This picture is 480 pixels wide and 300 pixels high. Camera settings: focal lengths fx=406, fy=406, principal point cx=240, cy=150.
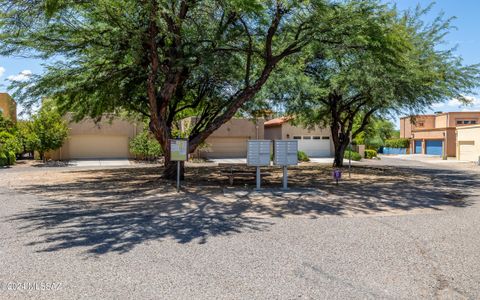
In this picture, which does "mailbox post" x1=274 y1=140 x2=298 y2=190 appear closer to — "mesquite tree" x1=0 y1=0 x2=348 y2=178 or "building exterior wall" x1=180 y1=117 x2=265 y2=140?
"mesquite tree" x1=0 y1=0 x2=348 y2=178

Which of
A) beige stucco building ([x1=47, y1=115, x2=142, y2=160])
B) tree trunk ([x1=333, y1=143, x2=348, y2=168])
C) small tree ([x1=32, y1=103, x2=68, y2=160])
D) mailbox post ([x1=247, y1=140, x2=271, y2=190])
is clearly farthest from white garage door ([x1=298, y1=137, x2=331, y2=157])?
mailbox post ([x1=247, y1=140, x2=271, y2=190])

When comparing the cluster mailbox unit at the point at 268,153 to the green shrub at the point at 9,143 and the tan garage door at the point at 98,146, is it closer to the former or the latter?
the green shrub at the point at 9,143

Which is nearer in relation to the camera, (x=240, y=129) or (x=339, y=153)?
(x=339, y=153)

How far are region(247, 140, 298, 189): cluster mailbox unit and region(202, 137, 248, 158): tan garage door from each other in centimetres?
2302

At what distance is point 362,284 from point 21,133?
99.9 feet

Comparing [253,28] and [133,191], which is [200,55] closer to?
[253,28]

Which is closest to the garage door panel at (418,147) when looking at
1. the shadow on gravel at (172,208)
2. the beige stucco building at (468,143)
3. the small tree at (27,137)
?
the beige stucco building at (468,143)

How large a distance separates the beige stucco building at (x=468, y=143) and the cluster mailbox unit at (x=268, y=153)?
101ft

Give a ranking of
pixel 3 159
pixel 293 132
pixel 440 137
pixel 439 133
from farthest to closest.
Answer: pixel 439 133
pixel 440 137
pixel 293 132
pixel 3 159

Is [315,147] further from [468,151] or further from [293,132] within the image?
[468,151]

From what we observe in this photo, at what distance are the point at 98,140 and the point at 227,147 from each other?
36.4 feet

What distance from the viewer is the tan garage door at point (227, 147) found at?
36.3 m

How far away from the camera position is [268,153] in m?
12.8

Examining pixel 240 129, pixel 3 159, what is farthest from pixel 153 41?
pixel 240 129
